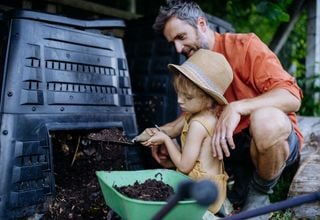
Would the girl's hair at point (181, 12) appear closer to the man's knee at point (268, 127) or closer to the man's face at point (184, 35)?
the man's face at point (184, 35)

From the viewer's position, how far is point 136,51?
136 inches

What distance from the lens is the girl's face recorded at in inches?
81.7

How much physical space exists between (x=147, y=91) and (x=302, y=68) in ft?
8.05

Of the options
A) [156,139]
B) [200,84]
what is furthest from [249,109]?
[156,139]

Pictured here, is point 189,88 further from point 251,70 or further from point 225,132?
point 251,70

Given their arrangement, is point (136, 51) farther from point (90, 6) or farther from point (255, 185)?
point (255, 185)

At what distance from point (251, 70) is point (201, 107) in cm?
44

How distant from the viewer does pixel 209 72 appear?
2.05m

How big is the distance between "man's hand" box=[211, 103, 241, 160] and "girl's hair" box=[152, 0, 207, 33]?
702 mm

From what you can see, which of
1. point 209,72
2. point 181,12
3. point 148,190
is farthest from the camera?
point 181,12

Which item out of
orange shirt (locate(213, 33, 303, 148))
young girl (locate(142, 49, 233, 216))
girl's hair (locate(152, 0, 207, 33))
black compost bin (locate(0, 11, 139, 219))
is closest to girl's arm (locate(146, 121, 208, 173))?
young girl (locate(142, 49, 233, 216))

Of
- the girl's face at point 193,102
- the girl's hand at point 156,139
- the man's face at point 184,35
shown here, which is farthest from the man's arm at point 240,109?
the man's face at point 184,35

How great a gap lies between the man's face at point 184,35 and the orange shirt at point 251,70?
5.7 inches

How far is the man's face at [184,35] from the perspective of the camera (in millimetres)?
2434
